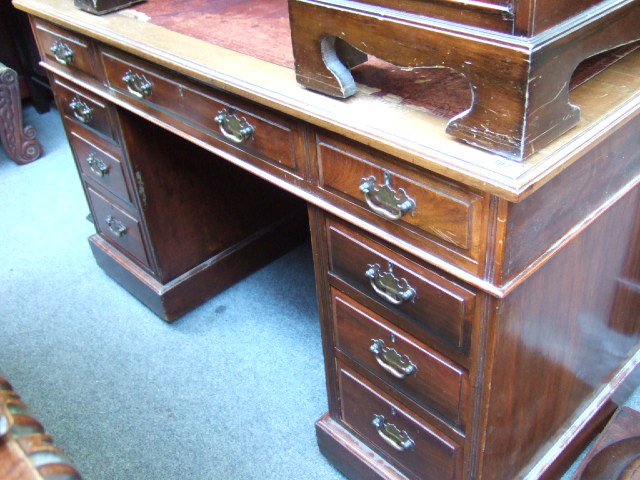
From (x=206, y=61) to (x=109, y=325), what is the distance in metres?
1.06

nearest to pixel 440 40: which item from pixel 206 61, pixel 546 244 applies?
pixel 546 244

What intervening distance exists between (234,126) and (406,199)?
406mm

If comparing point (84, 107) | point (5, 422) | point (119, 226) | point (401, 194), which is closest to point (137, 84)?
point (84, 107)

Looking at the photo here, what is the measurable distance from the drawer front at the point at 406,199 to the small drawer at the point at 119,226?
959 mm

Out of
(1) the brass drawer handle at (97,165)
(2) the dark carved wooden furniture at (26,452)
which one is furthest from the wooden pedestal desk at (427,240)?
(2) the dark carved wooden furniture at (26,452)

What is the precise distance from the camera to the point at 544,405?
1.24 m

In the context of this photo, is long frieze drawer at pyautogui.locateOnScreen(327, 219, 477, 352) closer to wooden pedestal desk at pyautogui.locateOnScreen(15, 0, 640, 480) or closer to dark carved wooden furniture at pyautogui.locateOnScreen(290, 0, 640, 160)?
wooden pedestal desk at pyautogui.locateOnScreen(15, 0, 640, 480)

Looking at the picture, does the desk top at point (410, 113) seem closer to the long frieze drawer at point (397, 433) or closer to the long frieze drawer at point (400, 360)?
the long frieze drawer at point (400, 360)

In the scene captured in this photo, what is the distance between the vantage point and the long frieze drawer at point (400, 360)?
3.56 feet

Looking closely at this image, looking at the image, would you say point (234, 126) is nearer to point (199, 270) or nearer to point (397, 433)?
point (397, 433)

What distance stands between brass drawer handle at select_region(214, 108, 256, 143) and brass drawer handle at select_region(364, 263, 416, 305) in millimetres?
321

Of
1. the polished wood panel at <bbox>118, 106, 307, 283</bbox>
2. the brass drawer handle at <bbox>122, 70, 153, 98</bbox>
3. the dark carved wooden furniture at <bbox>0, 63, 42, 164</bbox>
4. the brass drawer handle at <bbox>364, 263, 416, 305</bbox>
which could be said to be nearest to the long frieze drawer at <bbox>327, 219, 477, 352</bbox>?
the brass drawer handle at <bbox>364, 263, 416, 305</bbox>

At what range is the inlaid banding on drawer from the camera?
88 centimetres

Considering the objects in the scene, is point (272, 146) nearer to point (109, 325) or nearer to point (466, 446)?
point (466, 446)
